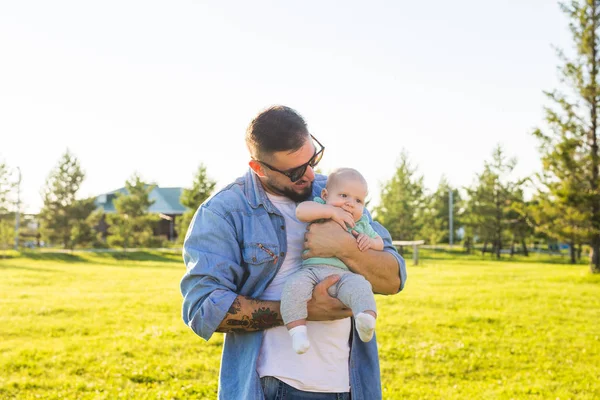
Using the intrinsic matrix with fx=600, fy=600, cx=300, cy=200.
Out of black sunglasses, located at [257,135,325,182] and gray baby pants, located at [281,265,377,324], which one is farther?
black sunglasses, located at [257,135,325,182]

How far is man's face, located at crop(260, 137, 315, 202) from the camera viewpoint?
9.32 feet

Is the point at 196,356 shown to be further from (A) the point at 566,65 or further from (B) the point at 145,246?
(B) the point at 145,246

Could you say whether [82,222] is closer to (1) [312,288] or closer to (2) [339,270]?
(2) [339,270]

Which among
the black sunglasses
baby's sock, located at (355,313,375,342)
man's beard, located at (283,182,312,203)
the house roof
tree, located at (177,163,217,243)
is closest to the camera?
baby's sock, located at (355,313,375,342)

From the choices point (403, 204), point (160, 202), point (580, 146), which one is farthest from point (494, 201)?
point (160, 202)

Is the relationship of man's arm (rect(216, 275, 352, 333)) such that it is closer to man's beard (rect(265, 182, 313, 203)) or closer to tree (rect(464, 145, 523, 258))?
man's beard (rect(265, 182, 313, 203))

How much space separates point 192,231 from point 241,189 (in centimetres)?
34

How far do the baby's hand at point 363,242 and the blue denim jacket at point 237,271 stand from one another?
0.38 metres

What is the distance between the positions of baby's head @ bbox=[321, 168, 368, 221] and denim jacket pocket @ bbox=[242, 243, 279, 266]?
0.49 metres

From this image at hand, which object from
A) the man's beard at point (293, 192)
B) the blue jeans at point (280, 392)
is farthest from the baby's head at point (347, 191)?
the blue jeans at point (280, 392)

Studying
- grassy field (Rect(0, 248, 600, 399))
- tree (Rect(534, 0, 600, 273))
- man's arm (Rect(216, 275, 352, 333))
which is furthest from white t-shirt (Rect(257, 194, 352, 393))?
tree (Rect(534, 0, 600, 273))

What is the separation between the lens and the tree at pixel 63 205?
42688mm

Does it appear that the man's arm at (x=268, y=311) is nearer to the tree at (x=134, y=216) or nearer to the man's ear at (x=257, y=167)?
the man's ear at (x=257, y=167)

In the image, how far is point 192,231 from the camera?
2.76m
